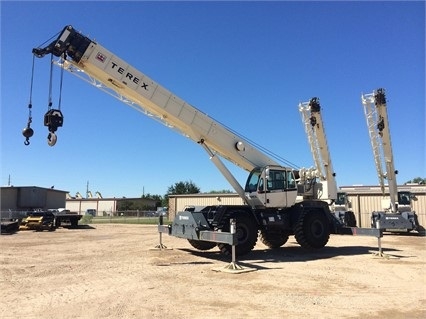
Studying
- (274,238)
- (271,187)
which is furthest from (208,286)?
(274,238)

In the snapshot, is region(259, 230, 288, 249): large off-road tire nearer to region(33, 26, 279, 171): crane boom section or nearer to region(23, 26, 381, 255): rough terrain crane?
region(23, 26, 381, 255): rough terrain crane

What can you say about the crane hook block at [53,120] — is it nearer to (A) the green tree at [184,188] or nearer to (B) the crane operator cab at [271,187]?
(B) the crane operator cab at [271,187]

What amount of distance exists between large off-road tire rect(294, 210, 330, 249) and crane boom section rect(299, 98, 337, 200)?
4.17 metres

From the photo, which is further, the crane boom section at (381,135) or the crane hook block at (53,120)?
the crane boom section at (381,135)

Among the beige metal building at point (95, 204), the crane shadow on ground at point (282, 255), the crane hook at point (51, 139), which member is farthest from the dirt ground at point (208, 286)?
the beige metal building at point (95, 204)

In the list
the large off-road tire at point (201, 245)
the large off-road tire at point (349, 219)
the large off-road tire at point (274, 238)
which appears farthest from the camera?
the large off-road tire at point (349, 219)

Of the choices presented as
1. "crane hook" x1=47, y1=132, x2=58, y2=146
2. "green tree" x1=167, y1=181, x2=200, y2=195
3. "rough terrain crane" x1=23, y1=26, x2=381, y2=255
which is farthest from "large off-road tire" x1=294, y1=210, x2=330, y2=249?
"green tree" x1=167, y1=181, x2=200, y2=195

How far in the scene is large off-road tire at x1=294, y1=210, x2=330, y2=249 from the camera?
1480cm

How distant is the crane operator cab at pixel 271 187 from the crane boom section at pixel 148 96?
88 centimetres

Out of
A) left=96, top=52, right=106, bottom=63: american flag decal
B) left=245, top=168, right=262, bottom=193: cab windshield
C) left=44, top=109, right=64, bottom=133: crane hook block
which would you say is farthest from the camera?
left=245, top=168, right=262, bottom=193: cab windshield

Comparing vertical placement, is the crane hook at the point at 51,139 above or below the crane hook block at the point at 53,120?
below

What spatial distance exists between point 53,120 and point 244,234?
7.21m

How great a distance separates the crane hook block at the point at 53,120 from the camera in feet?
42.2

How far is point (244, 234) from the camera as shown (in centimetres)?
1350
